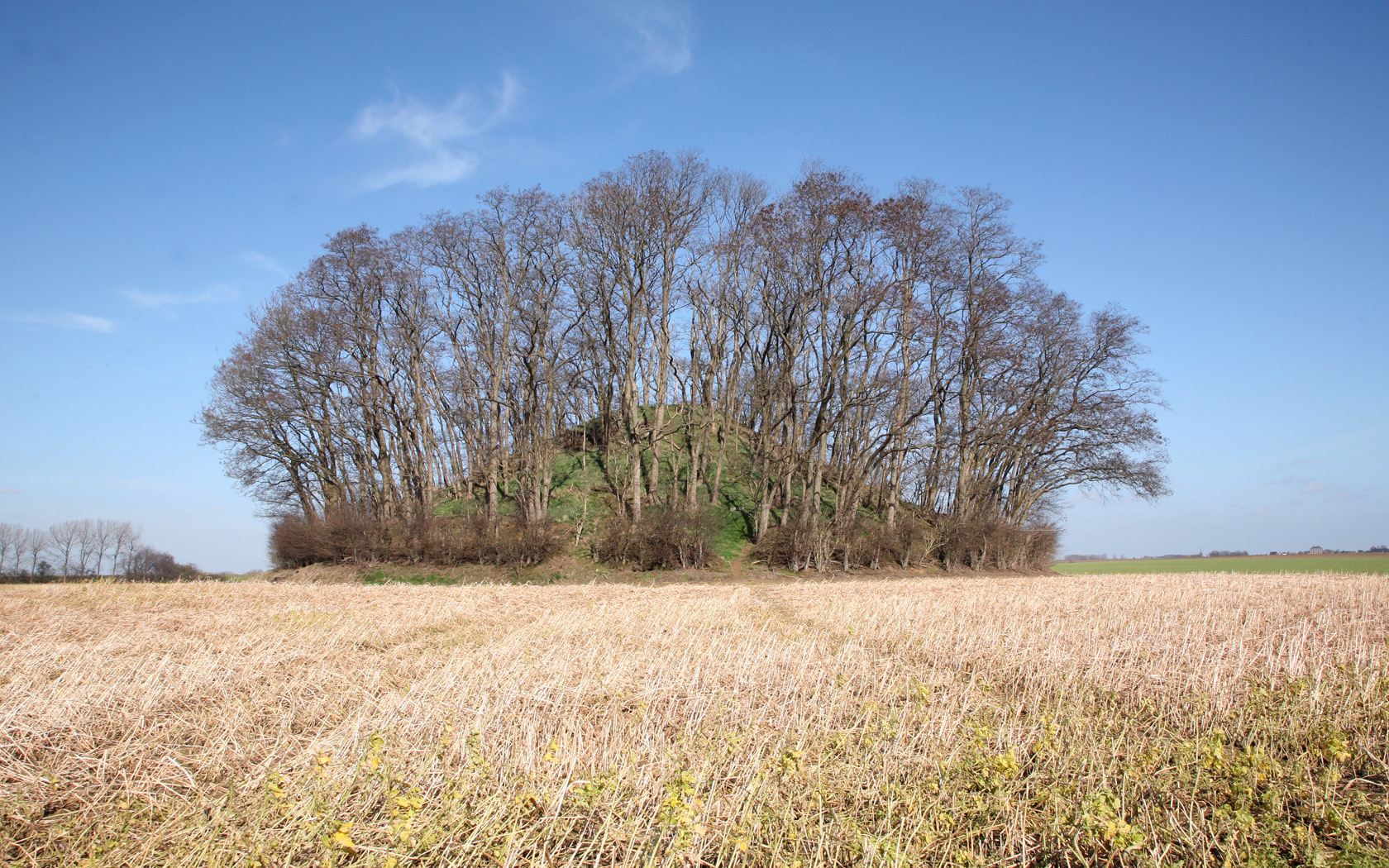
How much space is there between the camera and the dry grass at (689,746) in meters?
3.96

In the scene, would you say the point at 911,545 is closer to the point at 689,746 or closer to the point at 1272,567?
the point at 689,746

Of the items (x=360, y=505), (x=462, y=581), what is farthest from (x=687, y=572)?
(x=360, y=505)

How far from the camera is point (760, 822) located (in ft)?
13.5

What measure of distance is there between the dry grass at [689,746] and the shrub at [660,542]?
1299cm

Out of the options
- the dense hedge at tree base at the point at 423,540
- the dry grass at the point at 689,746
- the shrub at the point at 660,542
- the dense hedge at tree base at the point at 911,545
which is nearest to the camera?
the dry grass at the point at 689,746

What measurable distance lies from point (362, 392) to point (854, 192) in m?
19.9

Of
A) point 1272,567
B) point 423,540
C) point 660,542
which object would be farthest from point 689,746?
point 1272,567

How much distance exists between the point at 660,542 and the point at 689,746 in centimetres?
1806

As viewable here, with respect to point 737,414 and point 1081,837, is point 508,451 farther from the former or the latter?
point 1081,837

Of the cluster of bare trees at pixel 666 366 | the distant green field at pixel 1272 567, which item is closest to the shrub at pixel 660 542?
the cluster of bare trees at pixel 666 366

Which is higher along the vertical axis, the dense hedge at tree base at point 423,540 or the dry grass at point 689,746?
the dense hedge at tree base at point 423,540

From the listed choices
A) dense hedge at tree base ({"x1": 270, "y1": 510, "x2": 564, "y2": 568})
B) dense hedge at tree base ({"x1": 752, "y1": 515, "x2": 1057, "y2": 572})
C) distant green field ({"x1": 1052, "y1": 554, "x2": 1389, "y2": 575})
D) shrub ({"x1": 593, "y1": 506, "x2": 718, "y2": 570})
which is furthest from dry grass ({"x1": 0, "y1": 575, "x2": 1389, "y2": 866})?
distant green field ({"x1": 1052, "y1": 554, "x2": 1389, "y2": 575})

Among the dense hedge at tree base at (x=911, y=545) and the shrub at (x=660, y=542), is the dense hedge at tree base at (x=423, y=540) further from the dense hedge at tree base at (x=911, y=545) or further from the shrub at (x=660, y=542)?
the dense hedge at tree base at (x=911, y=545)

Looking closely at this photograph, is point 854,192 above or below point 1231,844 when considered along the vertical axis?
above
